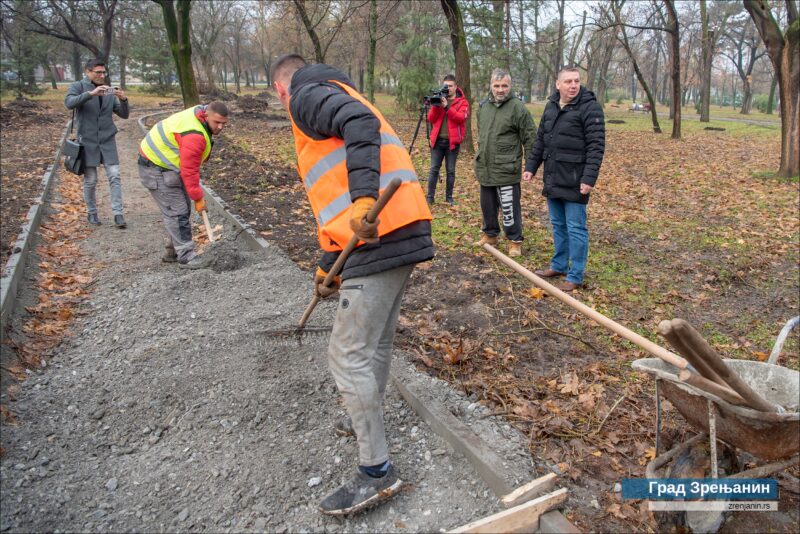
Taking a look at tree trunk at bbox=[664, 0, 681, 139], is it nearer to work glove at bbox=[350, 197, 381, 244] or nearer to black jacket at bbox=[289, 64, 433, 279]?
black jacket at bbox=[289, 64, 433, 279]

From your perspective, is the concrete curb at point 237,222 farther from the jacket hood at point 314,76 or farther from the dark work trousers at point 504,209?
the jacket hood at point 314,76

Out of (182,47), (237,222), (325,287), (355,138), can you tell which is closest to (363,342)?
(325,287)

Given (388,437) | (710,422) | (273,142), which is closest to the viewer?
(710,422)

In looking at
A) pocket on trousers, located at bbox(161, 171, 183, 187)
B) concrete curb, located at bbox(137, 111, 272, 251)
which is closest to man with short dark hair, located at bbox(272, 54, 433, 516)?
pocket on trousers, located at bbox(161, 171, 183, 187)

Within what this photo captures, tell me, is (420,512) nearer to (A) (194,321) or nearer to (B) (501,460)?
(B) (501,460)

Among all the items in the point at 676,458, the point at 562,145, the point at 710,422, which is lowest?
the point at 676,458

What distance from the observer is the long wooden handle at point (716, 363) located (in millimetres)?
1988

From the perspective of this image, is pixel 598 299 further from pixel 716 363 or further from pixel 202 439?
pixel 202 439

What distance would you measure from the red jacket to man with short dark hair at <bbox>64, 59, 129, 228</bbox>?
4033 millimetres

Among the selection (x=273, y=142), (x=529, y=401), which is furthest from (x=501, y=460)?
(x=273, y=142)

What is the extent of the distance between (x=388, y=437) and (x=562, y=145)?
326cm

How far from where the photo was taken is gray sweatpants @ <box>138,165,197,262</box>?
18.9 feet

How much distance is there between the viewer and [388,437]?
3.20m

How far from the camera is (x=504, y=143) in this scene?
602 cm
